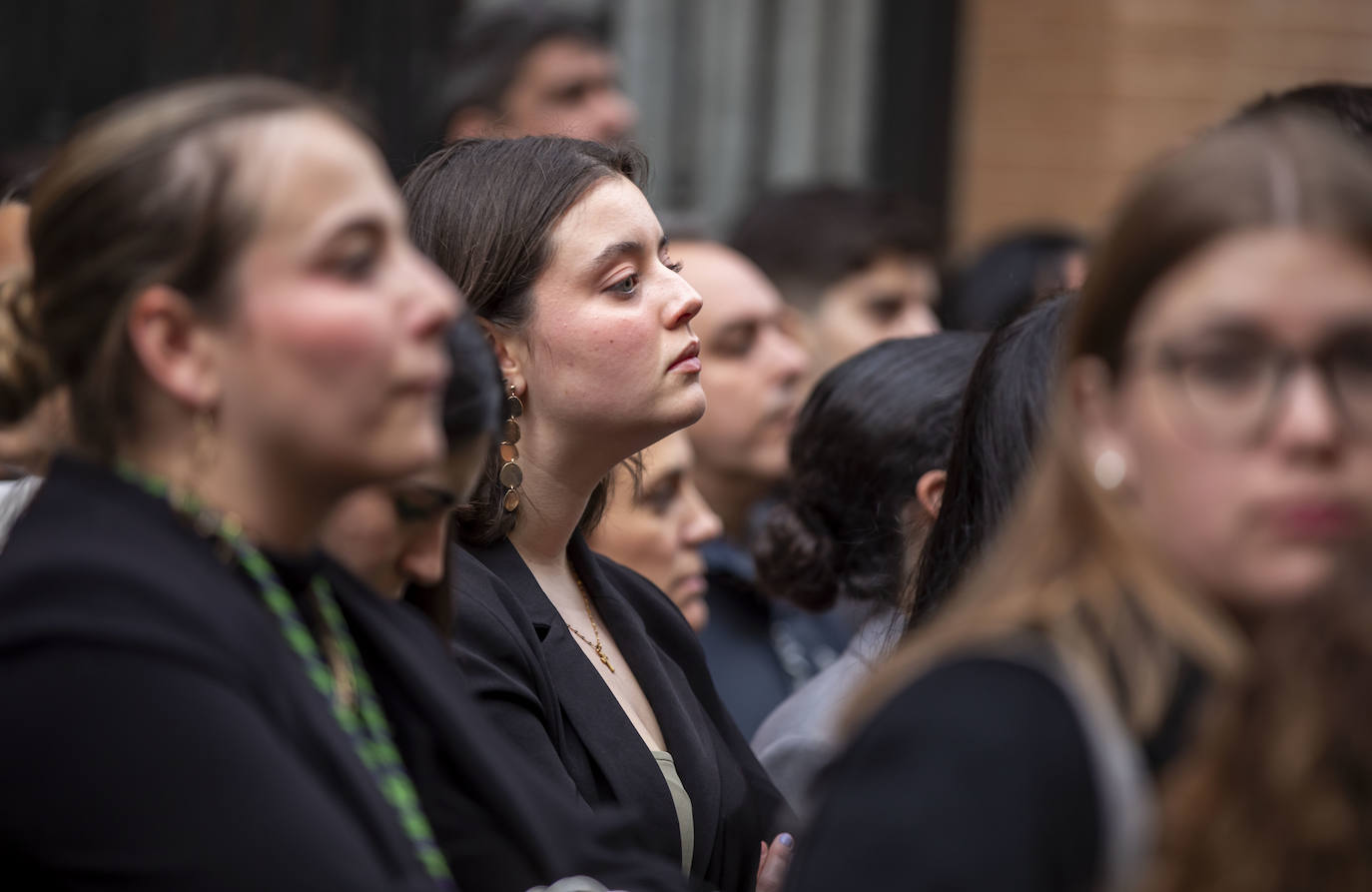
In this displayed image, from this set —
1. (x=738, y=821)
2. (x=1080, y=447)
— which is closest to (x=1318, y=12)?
(x=738, y=821)

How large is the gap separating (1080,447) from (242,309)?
0.75 metres

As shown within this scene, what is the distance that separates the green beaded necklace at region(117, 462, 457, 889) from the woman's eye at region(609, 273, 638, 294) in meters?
1.15

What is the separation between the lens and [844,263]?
570cm

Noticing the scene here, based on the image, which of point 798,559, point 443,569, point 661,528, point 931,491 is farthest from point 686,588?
point 443,569

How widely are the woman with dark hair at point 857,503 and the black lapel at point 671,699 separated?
26cm

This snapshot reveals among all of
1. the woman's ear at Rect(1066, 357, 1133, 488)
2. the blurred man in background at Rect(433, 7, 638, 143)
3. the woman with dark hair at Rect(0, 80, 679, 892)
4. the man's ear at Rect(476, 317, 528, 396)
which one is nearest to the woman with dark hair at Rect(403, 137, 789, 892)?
the man's ear at Rect(476, 317, 528, 396)

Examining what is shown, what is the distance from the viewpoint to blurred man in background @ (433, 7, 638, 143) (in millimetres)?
5383

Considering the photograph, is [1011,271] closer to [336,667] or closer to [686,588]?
[686,588]

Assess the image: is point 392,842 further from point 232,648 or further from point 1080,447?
point 1080,447

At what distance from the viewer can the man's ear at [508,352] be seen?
2795 millimetres

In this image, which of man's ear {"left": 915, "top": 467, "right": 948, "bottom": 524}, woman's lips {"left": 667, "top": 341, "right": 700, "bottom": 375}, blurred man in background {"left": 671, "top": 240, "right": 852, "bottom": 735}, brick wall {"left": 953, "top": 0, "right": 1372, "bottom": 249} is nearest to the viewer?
woman's lips {"left": 667, "top": 341, "right": 700, "bottom": 375}

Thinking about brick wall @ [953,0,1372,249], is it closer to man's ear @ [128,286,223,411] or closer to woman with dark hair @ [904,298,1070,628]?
woman with dark hair @ [904,298,1070,628]

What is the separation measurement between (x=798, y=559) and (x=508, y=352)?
0.90m

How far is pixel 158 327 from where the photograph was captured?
1589mm
